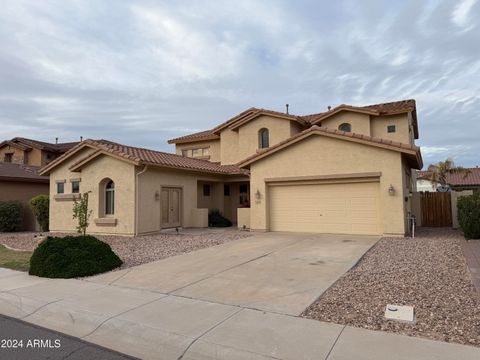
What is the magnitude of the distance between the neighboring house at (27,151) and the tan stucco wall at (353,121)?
28.1m

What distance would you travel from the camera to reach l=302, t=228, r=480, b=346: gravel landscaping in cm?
499

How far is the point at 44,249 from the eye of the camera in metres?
9.13

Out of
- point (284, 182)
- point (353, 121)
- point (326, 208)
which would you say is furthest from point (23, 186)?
point (353, 121)

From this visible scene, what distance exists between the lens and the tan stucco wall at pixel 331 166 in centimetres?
1432

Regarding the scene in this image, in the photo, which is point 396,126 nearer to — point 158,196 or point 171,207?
point 171,207

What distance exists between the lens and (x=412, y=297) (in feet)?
20.6

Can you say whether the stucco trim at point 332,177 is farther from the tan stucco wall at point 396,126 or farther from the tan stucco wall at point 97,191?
the tan stucco wall at point 396,126

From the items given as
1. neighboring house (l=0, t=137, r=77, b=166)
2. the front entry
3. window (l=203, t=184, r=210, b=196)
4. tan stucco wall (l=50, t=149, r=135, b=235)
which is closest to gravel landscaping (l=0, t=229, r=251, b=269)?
tan stucco wall (l=50, t=149, r=135, b=235)

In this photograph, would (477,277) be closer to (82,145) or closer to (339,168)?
(339,168)

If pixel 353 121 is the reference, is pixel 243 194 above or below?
below

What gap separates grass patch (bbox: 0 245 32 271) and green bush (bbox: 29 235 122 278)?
1.09 meters

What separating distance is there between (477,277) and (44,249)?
957 cm

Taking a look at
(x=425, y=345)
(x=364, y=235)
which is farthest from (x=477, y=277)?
(x=364, y=235)

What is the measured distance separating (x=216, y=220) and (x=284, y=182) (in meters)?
5.66
